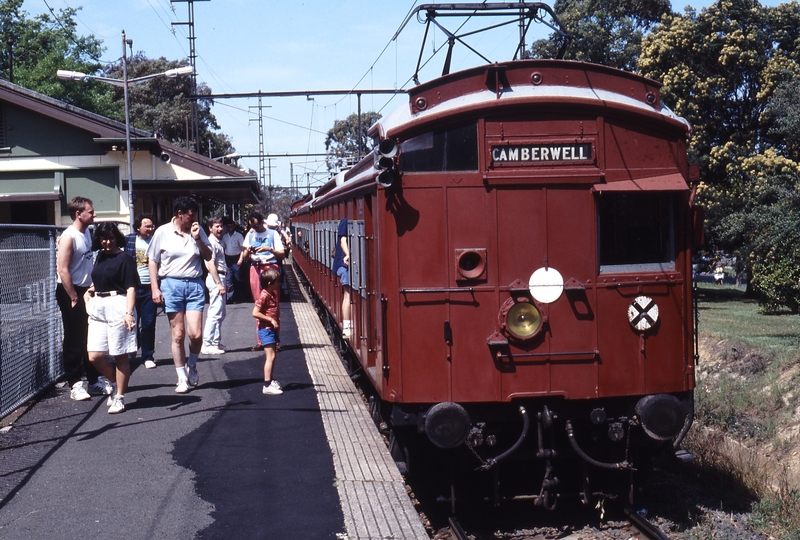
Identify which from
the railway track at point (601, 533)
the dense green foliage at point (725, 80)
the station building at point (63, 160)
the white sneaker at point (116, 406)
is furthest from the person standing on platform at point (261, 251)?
the dense green foliage at point (725, 80)

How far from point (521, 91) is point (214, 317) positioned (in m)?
6.69

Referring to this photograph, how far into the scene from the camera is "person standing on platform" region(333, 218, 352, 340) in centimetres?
993

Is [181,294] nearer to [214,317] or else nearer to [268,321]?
[268,321]

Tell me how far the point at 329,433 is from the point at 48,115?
775 inches

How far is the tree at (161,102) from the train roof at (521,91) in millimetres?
50055

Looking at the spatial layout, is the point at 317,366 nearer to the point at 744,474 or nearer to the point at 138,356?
the point at 138,356

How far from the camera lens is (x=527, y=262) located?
6270 millimetres

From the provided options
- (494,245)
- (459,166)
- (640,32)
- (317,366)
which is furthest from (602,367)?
(640,32)

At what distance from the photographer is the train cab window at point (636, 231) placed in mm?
6414

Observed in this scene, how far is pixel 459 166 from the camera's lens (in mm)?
6254

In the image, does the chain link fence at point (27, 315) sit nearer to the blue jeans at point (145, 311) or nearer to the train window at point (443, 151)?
the blue jeans at point (145, 311)

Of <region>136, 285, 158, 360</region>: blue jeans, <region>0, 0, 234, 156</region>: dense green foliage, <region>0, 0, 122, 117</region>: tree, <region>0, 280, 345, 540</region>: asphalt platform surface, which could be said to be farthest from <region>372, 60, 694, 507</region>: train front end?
<region>0, 0, 122, 117</region>: tree

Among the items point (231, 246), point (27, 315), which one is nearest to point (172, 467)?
point (27, 315)

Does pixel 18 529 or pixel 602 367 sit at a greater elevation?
pixel 602 367
